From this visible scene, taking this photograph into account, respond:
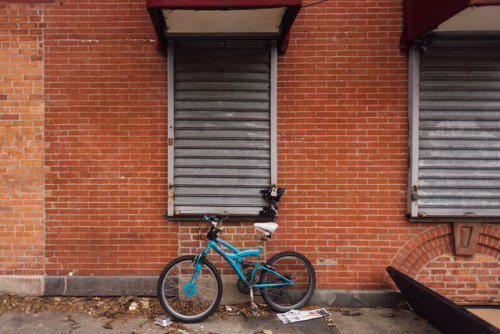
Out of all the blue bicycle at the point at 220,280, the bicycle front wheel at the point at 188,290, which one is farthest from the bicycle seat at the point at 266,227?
the bicycle front wheel at the point at 188,290

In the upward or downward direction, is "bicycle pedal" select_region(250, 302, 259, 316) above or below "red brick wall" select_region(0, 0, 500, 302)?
below

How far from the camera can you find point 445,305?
328cm

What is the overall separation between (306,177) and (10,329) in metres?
3.93

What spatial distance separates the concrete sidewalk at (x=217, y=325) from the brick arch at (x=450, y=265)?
2.14 feet

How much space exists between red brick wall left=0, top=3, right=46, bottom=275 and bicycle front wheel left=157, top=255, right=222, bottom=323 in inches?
71.4

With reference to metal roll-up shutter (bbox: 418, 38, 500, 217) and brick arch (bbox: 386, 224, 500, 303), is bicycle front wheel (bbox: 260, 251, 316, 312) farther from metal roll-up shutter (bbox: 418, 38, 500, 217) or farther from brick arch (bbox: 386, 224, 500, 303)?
metal roll-up shutter (bbox: 418, 38, 500, 217)

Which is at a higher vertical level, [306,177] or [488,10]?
[488,10]

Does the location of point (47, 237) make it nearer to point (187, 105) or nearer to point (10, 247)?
point (10, 247)

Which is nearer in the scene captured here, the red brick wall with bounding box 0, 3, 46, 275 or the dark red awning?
the dark red awning

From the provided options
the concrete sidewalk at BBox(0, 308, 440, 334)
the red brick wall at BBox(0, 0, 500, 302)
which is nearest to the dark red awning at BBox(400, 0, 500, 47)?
the red brick wall at BBox(0, 0, 500, 302)

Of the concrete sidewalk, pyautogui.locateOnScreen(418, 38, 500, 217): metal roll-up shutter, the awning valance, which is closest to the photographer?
the awning valance

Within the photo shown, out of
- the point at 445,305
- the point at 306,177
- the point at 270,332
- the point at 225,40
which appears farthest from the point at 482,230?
the point at 225,40

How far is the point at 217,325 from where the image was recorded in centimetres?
385

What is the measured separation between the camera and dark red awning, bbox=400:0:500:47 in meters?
3.29
